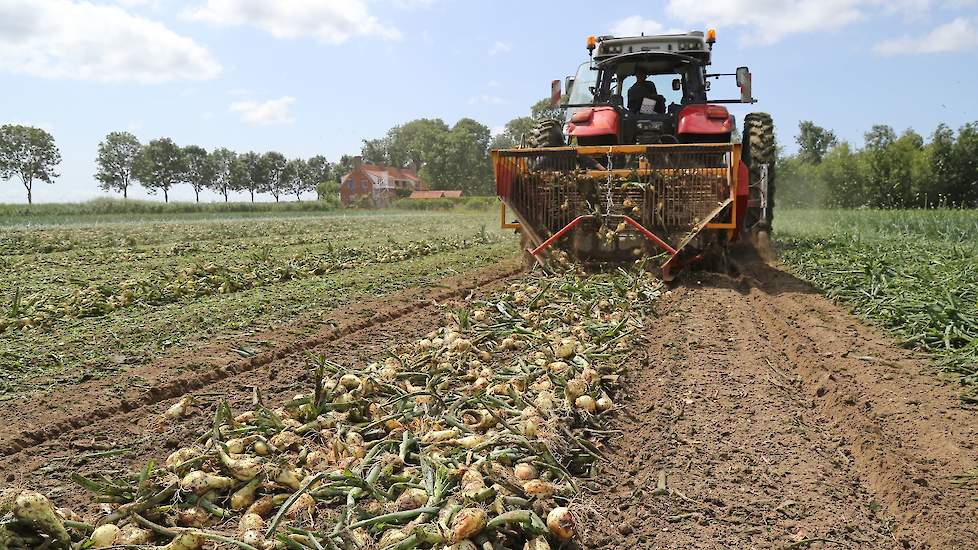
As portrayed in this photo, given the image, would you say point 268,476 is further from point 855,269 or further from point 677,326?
point 855,269

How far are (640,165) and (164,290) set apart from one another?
584cm

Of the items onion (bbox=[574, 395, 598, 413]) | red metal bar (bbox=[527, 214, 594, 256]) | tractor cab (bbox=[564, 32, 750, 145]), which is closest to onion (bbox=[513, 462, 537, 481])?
onion (bbox=[574, 395, 598, 413])

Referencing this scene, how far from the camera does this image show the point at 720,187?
26.9 ft

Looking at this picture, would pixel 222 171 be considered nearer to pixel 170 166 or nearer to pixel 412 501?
pixel 170 166

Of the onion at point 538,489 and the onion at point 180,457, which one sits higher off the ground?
the onion at point 180,457

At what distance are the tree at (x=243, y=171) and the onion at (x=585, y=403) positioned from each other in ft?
266

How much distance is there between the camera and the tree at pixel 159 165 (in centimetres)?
7069

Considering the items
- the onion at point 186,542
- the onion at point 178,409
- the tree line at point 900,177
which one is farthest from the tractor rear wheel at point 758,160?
the tree line at point 900,177

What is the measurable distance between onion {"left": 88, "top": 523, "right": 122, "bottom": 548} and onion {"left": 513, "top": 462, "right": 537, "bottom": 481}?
5.16 feet

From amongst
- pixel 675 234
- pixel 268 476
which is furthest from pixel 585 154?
pixel 268 476

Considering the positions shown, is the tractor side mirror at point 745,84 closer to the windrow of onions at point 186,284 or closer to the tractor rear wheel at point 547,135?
the tractor rear wheel at point 547,135

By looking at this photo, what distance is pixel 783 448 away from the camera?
3.67 metres

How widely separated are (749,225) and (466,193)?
222 feet

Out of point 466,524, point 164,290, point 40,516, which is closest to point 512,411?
point 466,524
